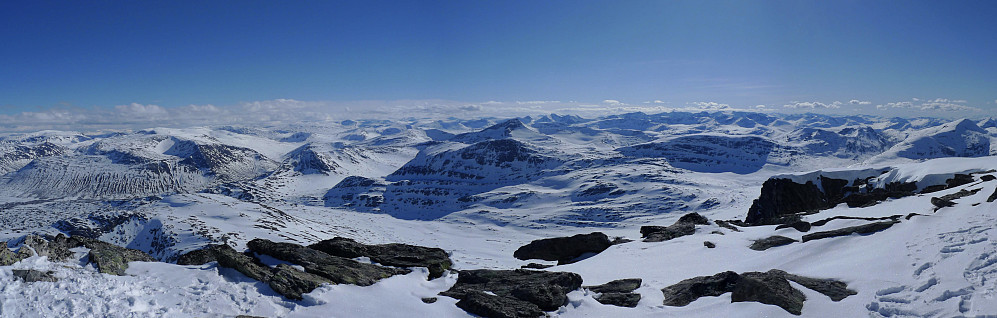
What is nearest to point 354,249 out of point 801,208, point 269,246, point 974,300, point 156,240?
point 269,246

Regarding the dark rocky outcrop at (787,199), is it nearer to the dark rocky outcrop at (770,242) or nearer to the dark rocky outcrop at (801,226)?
the dark rocky outcrop at (801,226)

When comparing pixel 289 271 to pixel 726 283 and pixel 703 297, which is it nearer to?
pixel 703 297

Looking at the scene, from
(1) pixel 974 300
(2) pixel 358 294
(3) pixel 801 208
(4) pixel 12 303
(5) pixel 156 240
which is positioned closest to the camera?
(1) pixel 974 300

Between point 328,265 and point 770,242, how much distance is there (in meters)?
27.9

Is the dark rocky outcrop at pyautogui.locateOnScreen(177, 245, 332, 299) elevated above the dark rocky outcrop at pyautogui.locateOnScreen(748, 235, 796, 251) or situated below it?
above

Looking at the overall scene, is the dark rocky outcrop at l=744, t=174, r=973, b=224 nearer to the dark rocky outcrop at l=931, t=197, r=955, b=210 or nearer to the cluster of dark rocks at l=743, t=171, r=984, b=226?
the cluster of dark rocks at l=743, t=171, r=984, b=226

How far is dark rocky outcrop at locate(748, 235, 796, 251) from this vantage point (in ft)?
92.6

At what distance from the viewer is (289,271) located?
61.2ft

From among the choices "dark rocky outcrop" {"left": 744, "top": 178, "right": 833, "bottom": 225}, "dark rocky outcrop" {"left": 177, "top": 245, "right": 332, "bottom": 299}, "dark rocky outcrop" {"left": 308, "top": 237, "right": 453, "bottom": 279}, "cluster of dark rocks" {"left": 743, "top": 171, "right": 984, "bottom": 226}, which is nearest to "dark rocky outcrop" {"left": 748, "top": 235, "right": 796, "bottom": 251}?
"dark rocky outcrop" {"left": 308, "top": 237, "right": 453, "bottom": 279}

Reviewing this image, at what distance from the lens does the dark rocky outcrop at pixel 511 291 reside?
17734 mm

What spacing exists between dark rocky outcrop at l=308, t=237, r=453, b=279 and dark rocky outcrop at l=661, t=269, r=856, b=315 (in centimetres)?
1275

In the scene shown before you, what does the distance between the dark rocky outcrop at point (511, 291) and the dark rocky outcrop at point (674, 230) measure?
20436 mm

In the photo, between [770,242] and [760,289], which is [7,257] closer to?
[760,289]

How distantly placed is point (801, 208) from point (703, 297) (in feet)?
225
